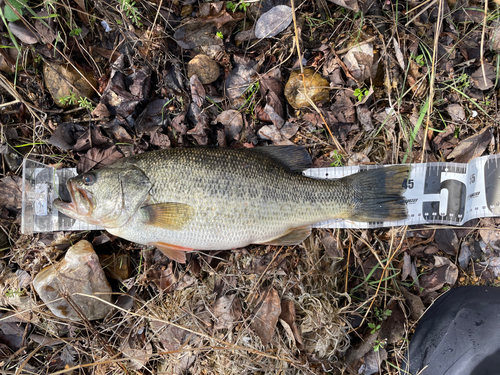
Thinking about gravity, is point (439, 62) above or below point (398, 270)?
above

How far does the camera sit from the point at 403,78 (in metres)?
3.26

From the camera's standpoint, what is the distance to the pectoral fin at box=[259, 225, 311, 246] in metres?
3.09

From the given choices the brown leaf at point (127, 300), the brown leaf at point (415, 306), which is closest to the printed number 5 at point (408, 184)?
the brown leaf at point (415, 306)

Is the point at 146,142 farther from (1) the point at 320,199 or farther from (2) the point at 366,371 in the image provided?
(2) the point at 366,371

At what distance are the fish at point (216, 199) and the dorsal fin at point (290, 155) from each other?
0.39 feet

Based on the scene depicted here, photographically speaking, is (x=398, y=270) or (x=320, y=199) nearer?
(x=320, y=199)

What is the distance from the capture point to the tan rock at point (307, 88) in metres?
3.20

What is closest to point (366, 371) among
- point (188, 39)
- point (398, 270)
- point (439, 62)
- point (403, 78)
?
point (398, 270)

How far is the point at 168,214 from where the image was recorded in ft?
9.29

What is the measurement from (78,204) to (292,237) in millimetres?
2178

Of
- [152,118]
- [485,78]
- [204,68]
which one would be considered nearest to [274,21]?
[204,68]

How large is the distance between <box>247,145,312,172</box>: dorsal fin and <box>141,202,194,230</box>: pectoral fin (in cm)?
98

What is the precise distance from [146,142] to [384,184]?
2614mm

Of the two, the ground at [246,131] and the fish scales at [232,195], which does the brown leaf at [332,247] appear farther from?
the fish scales at [232,195]
